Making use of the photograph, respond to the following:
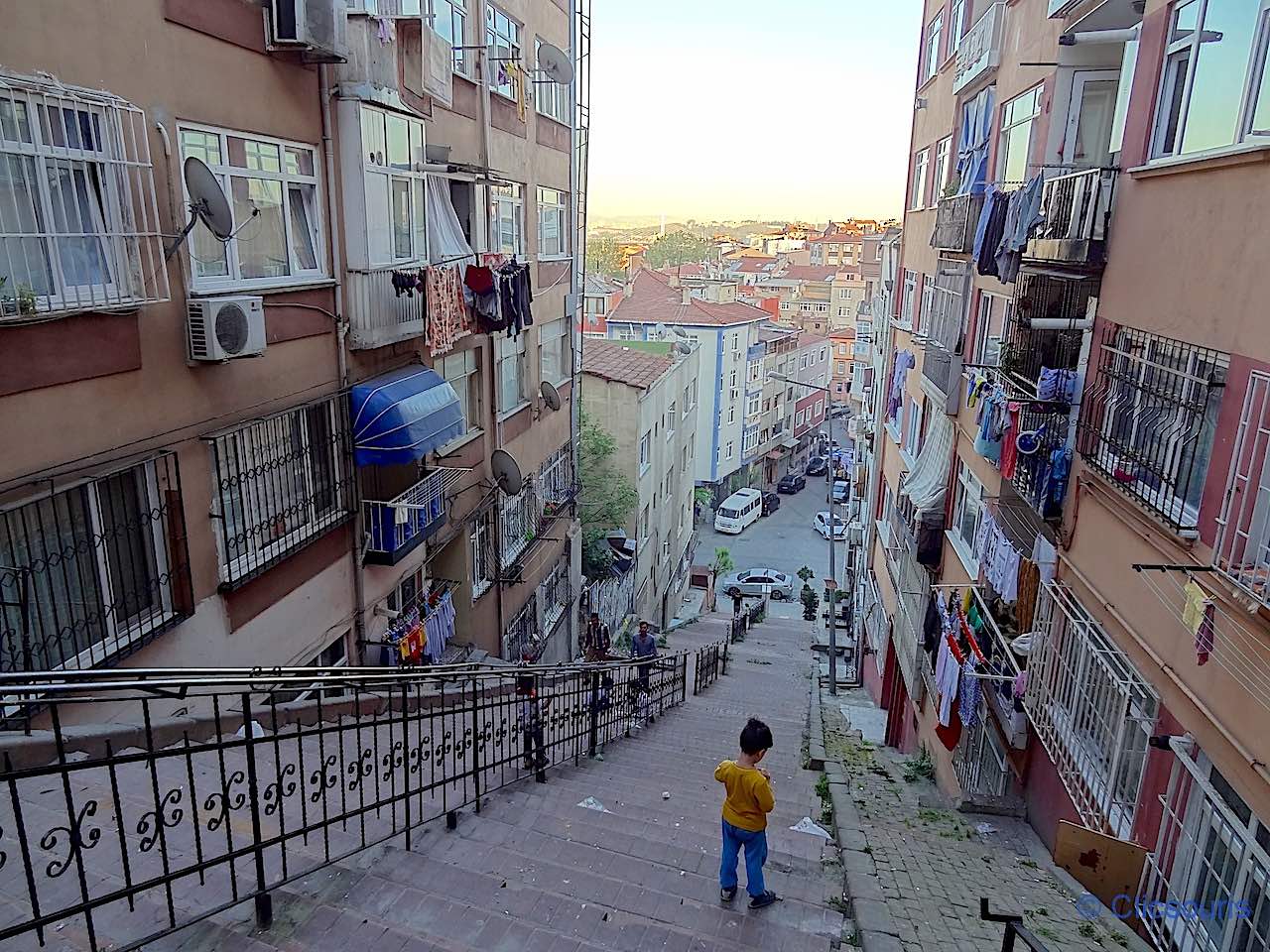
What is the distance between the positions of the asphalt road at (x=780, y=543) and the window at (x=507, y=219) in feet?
91.2

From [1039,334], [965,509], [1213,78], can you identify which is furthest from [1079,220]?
[965,509]

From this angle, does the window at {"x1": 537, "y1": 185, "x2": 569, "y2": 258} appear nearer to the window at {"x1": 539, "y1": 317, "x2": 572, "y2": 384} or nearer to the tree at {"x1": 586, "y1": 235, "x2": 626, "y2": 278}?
the window at {"x1": 539, "y1": 317, "x2": 572, "y2": 384}

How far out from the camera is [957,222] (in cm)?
1260

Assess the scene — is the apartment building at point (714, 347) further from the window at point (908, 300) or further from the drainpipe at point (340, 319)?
the drainpipe at point (340, 319)

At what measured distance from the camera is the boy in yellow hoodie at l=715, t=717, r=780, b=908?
18.8 ft

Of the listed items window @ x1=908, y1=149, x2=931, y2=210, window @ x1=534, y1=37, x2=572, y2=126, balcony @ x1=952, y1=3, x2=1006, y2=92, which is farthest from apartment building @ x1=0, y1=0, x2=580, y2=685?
window @ x1=908, y1=149, x2=931, y2=210

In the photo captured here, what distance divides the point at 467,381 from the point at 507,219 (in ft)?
10.6

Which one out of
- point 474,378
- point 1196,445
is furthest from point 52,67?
point 1196,445

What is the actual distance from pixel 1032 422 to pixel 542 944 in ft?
26.6

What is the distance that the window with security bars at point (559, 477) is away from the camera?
18062 millimetres

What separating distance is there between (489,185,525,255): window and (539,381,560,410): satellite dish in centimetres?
281

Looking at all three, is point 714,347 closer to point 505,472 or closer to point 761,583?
point 761,583

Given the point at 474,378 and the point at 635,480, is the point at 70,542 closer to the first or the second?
the point at 474,378

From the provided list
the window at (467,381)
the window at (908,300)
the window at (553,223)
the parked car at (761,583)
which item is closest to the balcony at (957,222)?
the window at (908,300)
